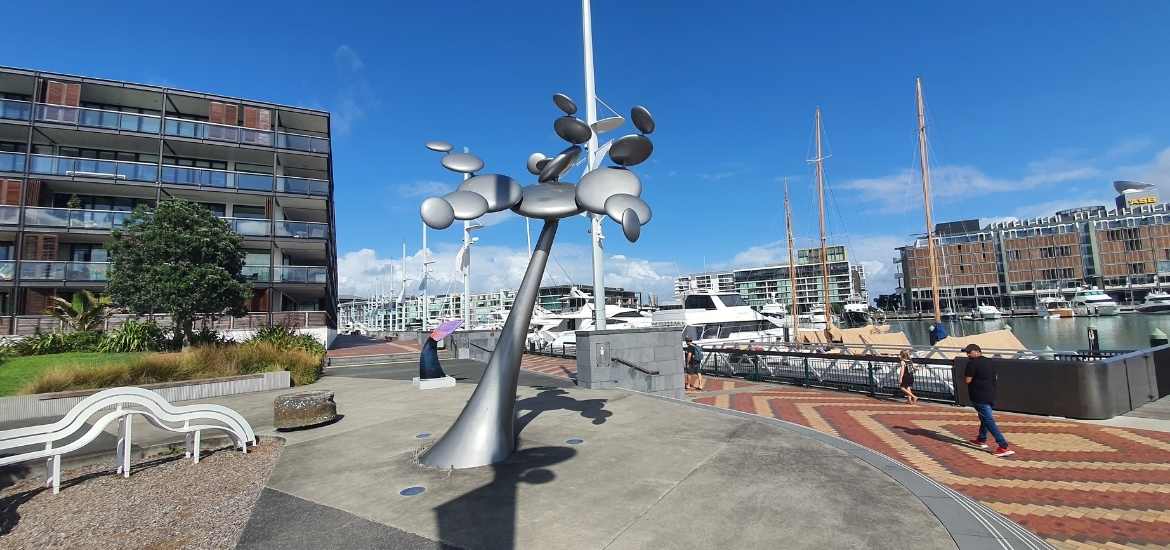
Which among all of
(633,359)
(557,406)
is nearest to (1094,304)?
(633,359)

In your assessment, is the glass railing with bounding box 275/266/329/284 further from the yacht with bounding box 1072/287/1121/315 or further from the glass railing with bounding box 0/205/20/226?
the yacht with bounding box 1072/287/1121/315

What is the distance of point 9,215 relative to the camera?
2370 centimetres

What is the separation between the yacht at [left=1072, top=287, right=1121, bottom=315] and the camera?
90.4 meters

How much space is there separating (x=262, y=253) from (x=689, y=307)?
2879 centimetres

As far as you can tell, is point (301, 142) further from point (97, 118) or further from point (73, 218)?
point (73, 218)

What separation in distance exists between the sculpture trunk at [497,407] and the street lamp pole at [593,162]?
581cm

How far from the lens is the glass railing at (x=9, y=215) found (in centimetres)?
2358

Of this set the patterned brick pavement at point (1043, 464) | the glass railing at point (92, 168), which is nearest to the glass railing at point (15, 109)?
the glass railing at point (92, 168)

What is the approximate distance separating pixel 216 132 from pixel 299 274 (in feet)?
29.3

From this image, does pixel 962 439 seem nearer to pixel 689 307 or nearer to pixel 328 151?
pixel 689 307

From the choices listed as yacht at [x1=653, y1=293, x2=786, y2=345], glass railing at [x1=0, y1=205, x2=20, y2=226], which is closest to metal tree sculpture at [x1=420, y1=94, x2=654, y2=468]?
yacht at [x1=653, y1=293, x2=786, y2=345]

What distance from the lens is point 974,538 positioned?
402 cm

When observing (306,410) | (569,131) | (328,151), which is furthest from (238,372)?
(328,151)

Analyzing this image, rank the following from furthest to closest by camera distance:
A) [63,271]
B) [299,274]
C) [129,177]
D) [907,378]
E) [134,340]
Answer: [299,274], [129,177], [63,271], [134,340], [907,378]
